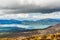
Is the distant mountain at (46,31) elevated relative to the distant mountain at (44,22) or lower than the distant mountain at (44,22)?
lower

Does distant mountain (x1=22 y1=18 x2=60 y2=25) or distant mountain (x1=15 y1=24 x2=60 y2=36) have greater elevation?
distant mountain (x1=22 y1=18 x2=60 y2=25)

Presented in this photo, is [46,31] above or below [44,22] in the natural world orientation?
below

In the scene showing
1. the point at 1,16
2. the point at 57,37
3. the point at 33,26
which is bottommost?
the point at 57,37

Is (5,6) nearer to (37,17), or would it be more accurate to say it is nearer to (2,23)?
(2,23)

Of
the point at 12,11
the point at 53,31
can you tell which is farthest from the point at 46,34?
the point at 12,11

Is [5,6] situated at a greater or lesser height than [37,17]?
greater

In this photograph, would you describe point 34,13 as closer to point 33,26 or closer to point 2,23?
point 33,26

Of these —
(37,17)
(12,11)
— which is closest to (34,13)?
(37,17)

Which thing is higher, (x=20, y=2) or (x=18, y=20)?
(x=20, y=2)

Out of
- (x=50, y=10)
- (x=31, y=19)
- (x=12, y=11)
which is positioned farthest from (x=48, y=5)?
(x=12, y=11)
